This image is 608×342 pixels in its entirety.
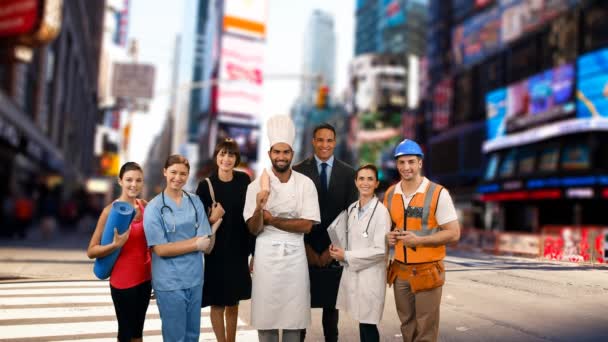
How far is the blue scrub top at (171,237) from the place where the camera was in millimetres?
4364

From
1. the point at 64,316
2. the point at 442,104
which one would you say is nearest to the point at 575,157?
the point at 442,104

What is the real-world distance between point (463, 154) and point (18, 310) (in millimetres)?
61006

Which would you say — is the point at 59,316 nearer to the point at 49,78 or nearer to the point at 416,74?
the point at 49,78

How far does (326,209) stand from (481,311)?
A: 1.79 meters

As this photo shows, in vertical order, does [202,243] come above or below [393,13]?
below

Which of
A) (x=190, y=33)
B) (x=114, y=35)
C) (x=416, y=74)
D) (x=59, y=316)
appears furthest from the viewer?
(x=190, y=33)

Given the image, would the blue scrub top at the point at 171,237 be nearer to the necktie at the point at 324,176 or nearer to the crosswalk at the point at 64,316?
the necktie at the point at 324,176

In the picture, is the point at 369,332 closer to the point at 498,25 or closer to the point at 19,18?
the point at 19,18

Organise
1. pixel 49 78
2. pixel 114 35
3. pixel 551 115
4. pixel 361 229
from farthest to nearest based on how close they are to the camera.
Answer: pixel 114 35, pixel 551 115, pixel 49 78, pixel 361 229

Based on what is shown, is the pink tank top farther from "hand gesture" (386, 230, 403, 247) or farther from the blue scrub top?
"hand gesture" (386, 230, 403, 247)

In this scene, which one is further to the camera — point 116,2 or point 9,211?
point 116,2

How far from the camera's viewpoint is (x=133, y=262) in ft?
15.0

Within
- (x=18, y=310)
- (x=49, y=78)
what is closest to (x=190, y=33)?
(x=49, y=78)

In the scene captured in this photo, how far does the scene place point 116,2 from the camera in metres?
118
